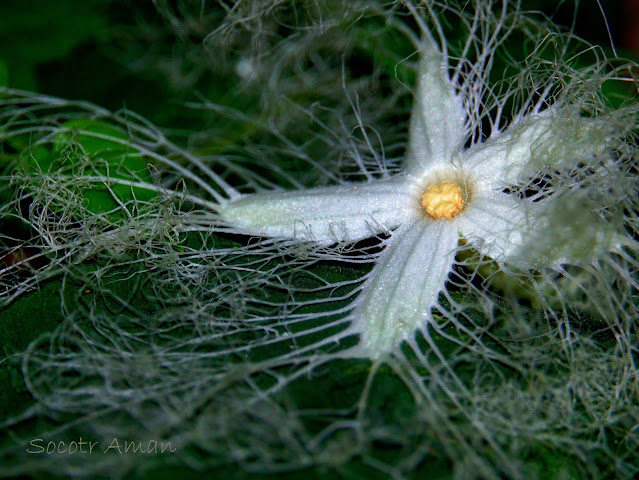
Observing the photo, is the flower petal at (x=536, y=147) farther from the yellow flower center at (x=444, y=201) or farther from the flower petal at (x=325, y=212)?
the flower petal at (x=325, y=212)

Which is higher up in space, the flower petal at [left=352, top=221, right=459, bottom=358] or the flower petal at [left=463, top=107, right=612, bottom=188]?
the flower petal at [left=463, top=107, right=612, bottom=188]

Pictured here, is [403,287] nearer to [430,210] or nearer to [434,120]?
[430,210]

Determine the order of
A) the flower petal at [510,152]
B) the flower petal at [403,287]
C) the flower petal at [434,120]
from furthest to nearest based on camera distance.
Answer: the flower petal at [434,120] → the flower petal at [510,152] → the flower petal at [403,287]

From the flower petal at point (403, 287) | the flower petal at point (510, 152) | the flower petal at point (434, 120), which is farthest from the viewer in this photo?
the flower petal at point (434, 120)

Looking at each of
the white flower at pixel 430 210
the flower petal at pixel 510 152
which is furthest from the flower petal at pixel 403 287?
the flower petal at pixel 510 152

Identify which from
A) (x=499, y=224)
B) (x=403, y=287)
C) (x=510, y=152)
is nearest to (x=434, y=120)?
(x=510, y=152)

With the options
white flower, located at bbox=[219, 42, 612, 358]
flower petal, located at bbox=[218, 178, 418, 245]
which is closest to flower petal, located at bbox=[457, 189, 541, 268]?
white flower, located at bbox=[219, 42, 612, 358]

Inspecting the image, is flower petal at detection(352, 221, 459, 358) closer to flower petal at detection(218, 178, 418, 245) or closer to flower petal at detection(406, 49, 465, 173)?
flower petal at detection(218, 178, 418, 245)
